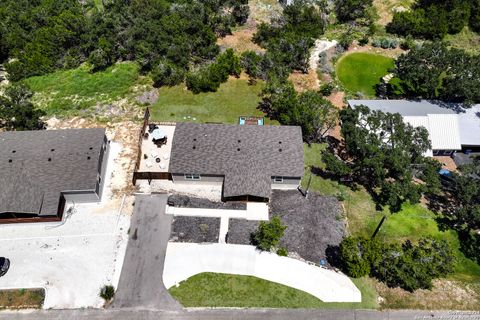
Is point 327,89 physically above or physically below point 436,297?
above

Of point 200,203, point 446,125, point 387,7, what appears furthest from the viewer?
point 387,7

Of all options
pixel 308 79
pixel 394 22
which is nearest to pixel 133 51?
pixel 308 79

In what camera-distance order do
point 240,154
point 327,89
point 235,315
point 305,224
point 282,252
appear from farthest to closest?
1. point 327,89
2. point 240,154
3. point 305,224
4. point 282,252
5. point 235,315

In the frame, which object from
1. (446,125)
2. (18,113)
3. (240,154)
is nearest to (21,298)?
(18,113)

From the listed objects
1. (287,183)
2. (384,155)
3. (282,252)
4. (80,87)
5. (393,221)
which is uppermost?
(80,87)

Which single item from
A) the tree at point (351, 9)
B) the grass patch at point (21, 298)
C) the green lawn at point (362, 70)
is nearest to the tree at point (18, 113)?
the grass patch at point (21, 298)

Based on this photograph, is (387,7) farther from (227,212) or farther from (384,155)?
(227,212)

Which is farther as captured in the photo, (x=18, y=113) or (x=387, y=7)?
(x=387, y=7)
